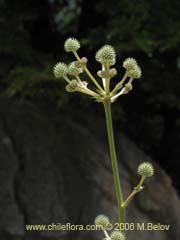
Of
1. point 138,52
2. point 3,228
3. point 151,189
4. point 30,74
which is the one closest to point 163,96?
point 138,52

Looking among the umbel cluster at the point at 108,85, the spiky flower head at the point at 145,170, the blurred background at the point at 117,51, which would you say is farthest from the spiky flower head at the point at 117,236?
the blurred background at the point at 117,51

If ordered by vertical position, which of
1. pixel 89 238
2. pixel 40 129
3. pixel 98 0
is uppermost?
pixel 98 0

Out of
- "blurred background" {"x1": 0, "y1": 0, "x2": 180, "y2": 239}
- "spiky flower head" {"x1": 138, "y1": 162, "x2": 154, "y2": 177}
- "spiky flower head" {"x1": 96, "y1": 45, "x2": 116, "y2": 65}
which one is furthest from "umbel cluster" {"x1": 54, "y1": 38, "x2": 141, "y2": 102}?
"blurred background" {"x1": 0, "y1": 0, "x2": 180, "y2": 239}

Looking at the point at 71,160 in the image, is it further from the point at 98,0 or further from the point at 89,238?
the point at 98,0

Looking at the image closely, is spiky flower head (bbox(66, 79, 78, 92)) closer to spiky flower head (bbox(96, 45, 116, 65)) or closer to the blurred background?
spiky flower head (bbox(96, 45, 116, 65))

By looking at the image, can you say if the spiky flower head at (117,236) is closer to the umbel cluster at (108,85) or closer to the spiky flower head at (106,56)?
the umbel cluster at (108,85)

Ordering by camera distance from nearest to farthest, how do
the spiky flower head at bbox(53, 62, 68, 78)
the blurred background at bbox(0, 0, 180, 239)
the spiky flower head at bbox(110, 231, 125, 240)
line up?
A: the spiky flower head at bbox(110, 231, 125, 240) < the spiky flower head at bbox(53, 62, 68, 78) < the blurred background at bbox(0, 0, 180, 239)
